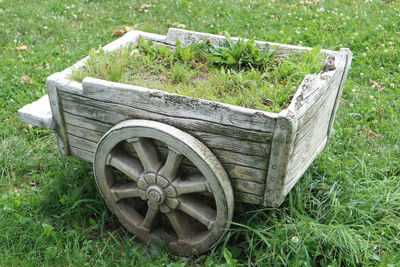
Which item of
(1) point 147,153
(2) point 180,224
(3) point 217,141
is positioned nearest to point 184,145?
(3) point 217,141

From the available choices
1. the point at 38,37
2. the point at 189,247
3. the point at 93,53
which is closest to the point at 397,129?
the point at 189,247

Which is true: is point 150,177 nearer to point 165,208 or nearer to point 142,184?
point 142,184

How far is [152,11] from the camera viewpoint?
20.7ft

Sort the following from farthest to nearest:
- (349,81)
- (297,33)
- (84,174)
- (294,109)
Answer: (297,33), (349,81), (84,174), (294,109)

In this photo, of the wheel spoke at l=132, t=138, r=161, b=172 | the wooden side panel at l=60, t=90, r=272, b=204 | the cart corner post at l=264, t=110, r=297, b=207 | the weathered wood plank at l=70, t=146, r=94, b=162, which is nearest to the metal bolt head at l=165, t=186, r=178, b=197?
the wheel spoke at l=132, t=138, r=161, b=172

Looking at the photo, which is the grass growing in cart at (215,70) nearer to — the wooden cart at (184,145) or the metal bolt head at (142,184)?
the wooden cart at (184,145)

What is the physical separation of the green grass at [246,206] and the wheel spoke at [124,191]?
27cm

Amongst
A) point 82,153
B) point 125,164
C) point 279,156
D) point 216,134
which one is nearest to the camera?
point 279,156

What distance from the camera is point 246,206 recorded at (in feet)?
9.84

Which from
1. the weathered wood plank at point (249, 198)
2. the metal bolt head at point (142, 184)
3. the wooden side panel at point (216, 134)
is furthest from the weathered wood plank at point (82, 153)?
the weathered wood plank at point (249, 198)

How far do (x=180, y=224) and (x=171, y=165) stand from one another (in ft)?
1.45

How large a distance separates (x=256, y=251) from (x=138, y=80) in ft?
4.19

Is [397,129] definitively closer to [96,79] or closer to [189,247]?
[189,247]

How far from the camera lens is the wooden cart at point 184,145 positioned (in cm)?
238
